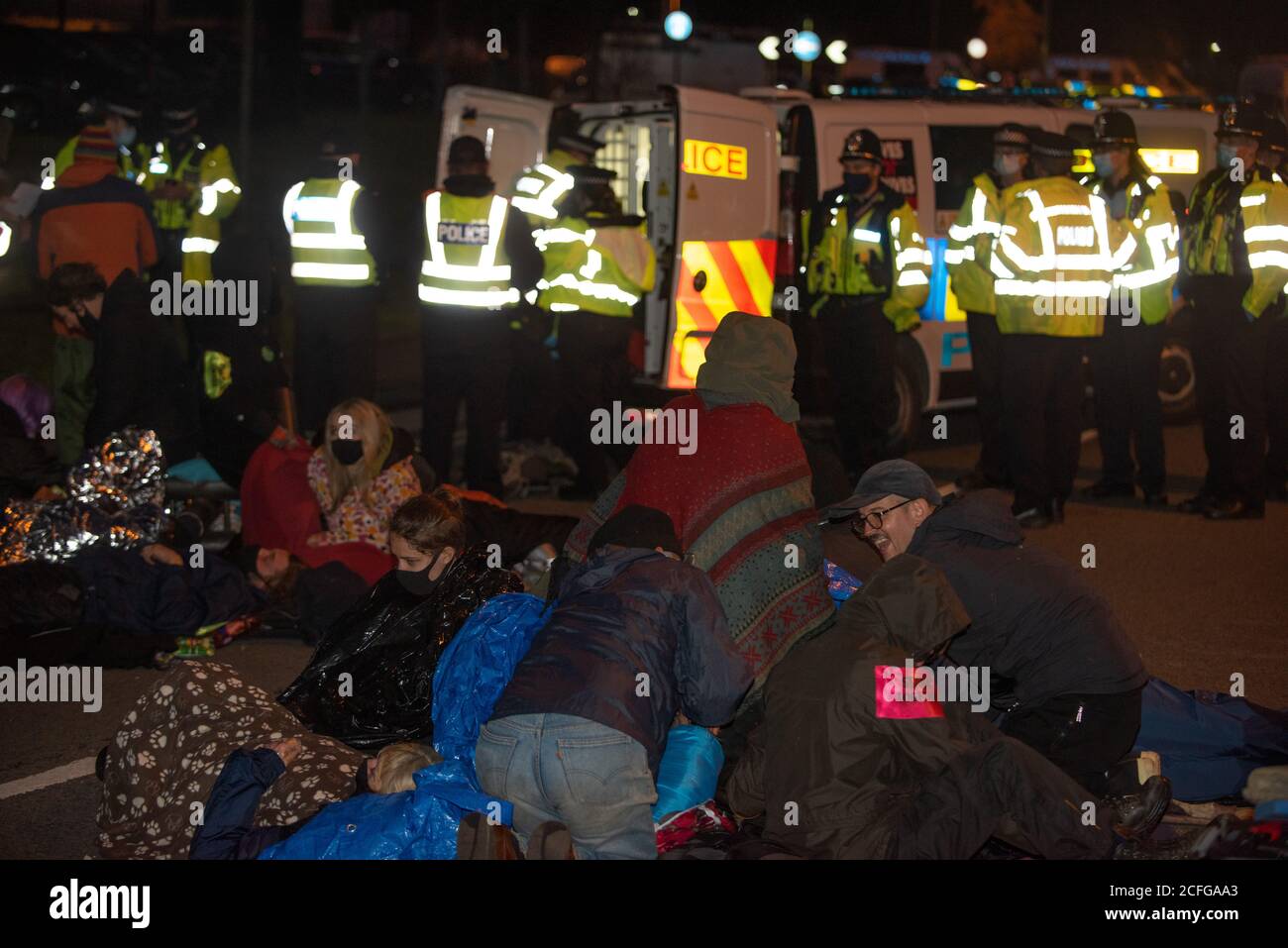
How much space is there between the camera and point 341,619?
5742mm

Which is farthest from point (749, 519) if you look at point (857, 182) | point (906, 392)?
point (906, 392)

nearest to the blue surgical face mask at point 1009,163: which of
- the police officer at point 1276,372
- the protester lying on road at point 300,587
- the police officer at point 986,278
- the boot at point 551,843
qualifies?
the police officer at point 986,278

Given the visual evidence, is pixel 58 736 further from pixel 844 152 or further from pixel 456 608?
pixel 844 152

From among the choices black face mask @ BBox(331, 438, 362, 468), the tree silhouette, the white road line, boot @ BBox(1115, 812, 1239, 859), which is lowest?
the white road line

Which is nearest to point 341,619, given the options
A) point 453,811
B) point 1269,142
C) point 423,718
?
point 423,718

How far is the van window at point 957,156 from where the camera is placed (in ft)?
35.1

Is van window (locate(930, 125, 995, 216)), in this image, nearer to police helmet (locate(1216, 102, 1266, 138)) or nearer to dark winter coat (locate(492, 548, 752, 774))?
police helmet (locate(1216, 102, 1266, 138))

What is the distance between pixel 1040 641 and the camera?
4.77 meters

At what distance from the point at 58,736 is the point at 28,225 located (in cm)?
599

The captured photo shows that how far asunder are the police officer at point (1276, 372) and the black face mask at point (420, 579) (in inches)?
228

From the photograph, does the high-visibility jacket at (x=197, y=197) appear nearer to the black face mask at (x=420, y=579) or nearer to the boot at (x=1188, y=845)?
the black face mask at (x=420, y=579)

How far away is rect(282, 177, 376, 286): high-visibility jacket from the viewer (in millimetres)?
9742

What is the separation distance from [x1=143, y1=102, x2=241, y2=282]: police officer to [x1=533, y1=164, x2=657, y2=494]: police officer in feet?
10.5

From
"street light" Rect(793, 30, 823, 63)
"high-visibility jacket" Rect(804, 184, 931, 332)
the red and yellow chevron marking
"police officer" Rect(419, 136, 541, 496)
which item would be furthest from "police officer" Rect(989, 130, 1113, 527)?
"street light" Rect(793, 30, 823, 63)
